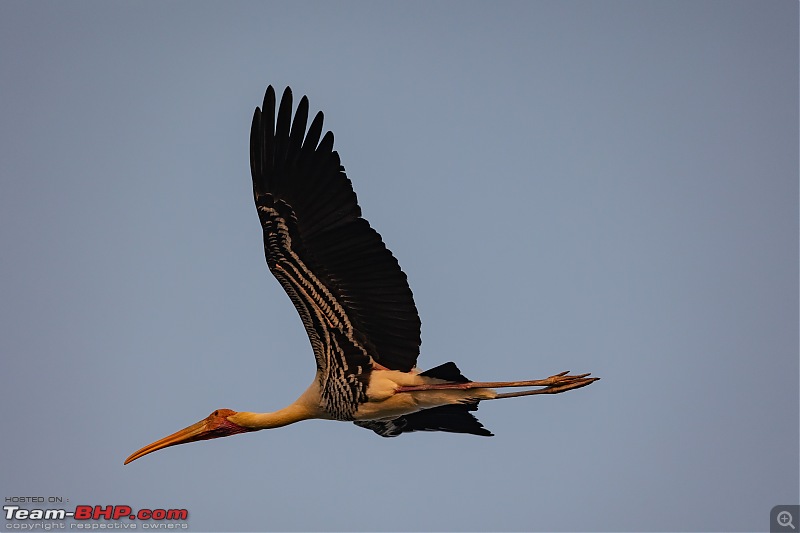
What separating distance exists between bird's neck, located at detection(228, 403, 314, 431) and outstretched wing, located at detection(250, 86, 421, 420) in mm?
1798

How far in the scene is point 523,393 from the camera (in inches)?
659

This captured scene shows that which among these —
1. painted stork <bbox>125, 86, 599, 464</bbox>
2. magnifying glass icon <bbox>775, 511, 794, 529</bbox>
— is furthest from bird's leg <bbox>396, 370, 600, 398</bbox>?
magnifying glass icon <bbox>775, 511, 794, 529</bbox>

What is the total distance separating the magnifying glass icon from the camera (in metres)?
20.4

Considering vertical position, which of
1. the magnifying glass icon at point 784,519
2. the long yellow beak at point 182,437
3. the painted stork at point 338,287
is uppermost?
the painted stork at point 338,287

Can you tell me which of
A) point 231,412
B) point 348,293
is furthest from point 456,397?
point 231,412

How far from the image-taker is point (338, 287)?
16156mm

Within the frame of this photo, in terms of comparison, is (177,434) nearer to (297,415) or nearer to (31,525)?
(297,415)

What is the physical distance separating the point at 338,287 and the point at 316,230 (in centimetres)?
83

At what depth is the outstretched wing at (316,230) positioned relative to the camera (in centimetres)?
1584

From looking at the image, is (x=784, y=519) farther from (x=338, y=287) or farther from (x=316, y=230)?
(x=316, y=230)

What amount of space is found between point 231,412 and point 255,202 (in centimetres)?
393

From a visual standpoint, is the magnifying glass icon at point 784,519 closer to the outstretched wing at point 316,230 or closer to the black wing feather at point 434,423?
the black wing feather at point 434,423

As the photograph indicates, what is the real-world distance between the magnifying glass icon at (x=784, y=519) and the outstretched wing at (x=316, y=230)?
8.13 m

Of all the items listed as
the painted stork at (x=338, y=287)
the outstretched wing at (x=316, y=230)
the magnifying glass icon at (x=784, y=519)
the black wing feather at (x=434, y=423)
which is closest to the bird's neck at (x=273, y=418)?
the painted stork at (x=338, y=287)
